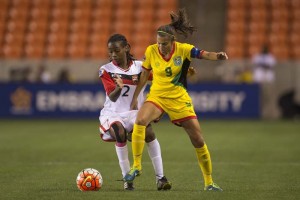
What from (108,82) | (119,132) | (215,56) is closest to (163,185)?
(119,132)

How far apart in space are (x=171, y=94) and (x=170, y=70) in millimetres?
270

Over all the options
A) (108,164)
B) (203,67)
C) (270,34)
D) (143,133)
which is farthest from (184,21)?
(270,34)

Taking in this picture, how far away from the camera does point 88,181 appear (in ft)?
26.7

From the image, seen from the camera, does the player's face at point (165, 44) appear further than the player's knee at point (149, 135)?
No

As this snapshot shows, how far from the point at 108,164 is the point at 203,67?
42.4 ft

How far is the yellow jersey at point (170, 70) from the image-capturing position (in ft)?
27.0

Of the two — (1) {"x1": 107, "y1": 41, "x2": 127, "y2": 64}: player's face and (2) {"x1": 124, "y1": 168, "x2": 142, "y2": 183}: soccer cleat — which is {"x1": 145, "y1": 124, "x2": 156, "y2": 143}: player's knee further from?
(1) {"x1": 107, "y1": 41, "x2": 127, "y2": 64}: player's face

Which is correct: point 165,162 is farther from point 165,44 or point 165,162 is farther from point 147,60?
point 165,44

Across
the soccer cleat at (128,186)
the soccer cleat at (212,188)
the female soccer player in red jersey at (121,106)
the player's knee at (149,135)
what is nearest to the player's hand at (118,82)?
the female soccer player in red jersey at (121,106)

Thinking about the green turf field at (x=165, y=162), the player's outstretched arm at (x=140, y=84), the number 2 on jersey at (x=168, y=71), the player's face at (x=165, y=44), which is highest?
the player's face at (x=165, y=44)

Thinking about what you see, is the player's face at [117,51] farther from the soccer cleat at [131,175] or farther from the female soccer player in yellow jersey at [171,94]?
the soccer cleat at [131,175]

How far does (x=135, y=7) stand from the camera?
2673 cm

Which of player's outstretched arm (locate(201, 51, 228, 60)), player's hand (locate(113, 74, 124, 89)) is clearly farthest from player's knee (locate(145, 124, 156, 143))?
player's outstretched arm (locate(201, 51, 228, 60))

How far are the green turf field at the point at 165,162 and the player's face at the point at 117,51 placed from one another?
1488mm
